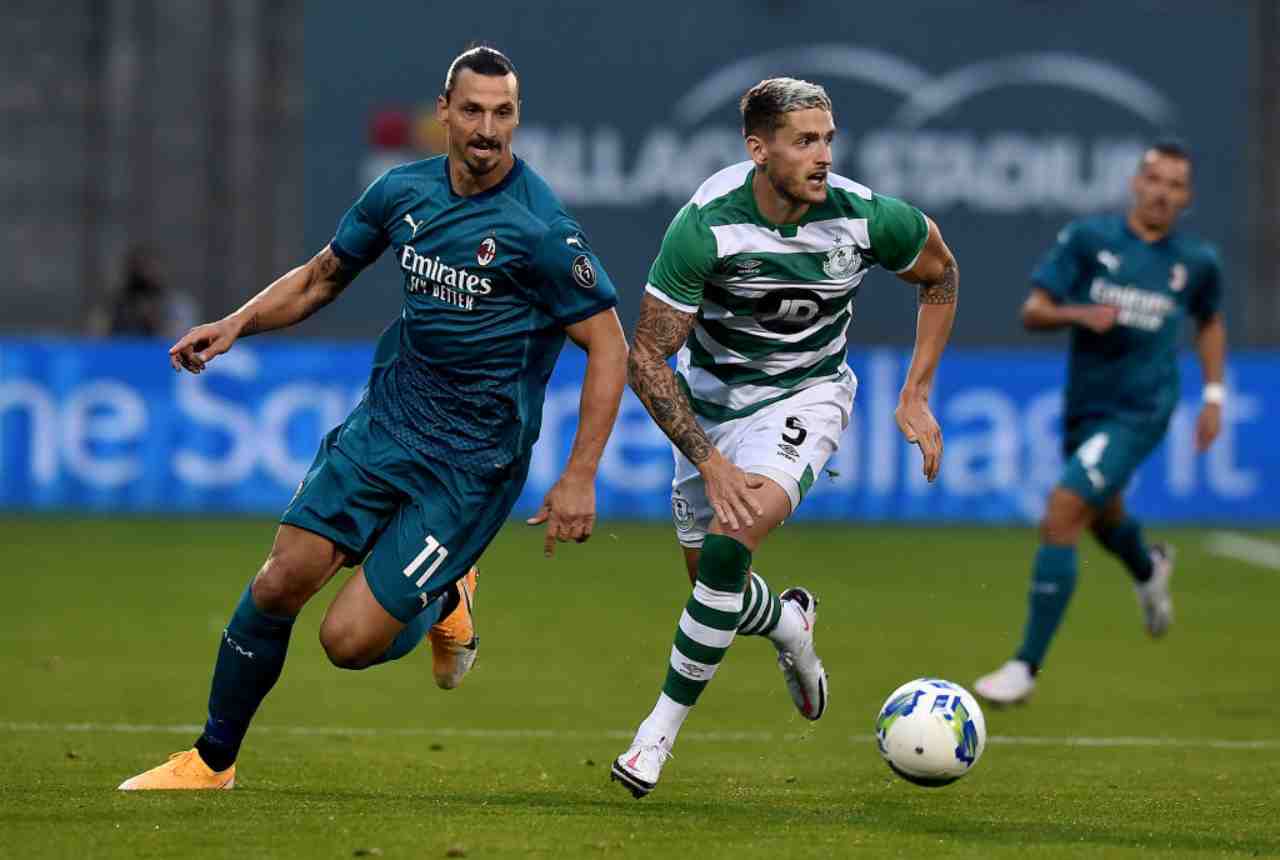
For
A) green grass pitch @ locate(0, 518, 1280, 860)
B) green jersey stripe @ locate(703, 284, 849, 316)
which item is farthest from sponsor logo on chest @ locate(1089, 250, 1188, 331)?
green jersey stripe @ locate(703, 284, 849, 316)

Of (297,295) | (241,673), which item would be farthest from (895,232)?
(241,673)

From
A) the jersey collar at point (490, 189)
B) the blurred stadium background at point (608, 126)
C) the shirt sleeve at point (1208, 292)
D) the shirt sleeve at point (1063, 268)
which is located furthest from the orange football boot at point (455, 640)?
the blurred stadium background at point (608, 126)

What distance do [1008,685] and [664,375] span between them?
11.1 feet

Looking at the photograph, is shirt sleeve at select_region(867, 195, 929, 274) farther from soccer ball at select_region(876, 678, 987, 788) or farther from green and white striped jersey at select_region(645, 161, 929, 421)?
soccer ball at select_region(876, 678, 987, 788)

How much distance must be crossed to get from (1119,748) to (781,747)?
4.31 ft

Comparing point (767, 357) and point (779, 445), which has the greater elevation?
point (767, 357)

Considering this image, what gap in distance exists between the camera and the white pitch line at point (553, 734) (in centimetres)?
922

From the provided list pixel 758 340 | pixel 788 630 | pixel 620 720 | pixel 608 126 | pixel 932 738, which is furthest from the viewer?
pixel 608 126

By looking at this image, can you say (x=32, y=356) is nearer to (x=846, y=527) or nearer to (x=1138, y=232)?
(x=846, y=527)

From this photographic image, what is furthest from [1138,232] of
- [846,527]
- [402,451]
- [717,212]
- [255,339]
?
[255,339]

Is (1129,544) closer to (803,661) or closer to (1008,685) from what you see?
(1008,685)

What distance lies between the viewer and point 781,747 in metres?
9.15

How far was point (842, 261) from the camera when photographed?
793 centimetres

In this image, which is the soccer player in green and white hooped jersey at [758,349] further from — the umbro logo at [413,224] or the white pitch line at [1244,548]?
the white pitch line at [1244,548]
